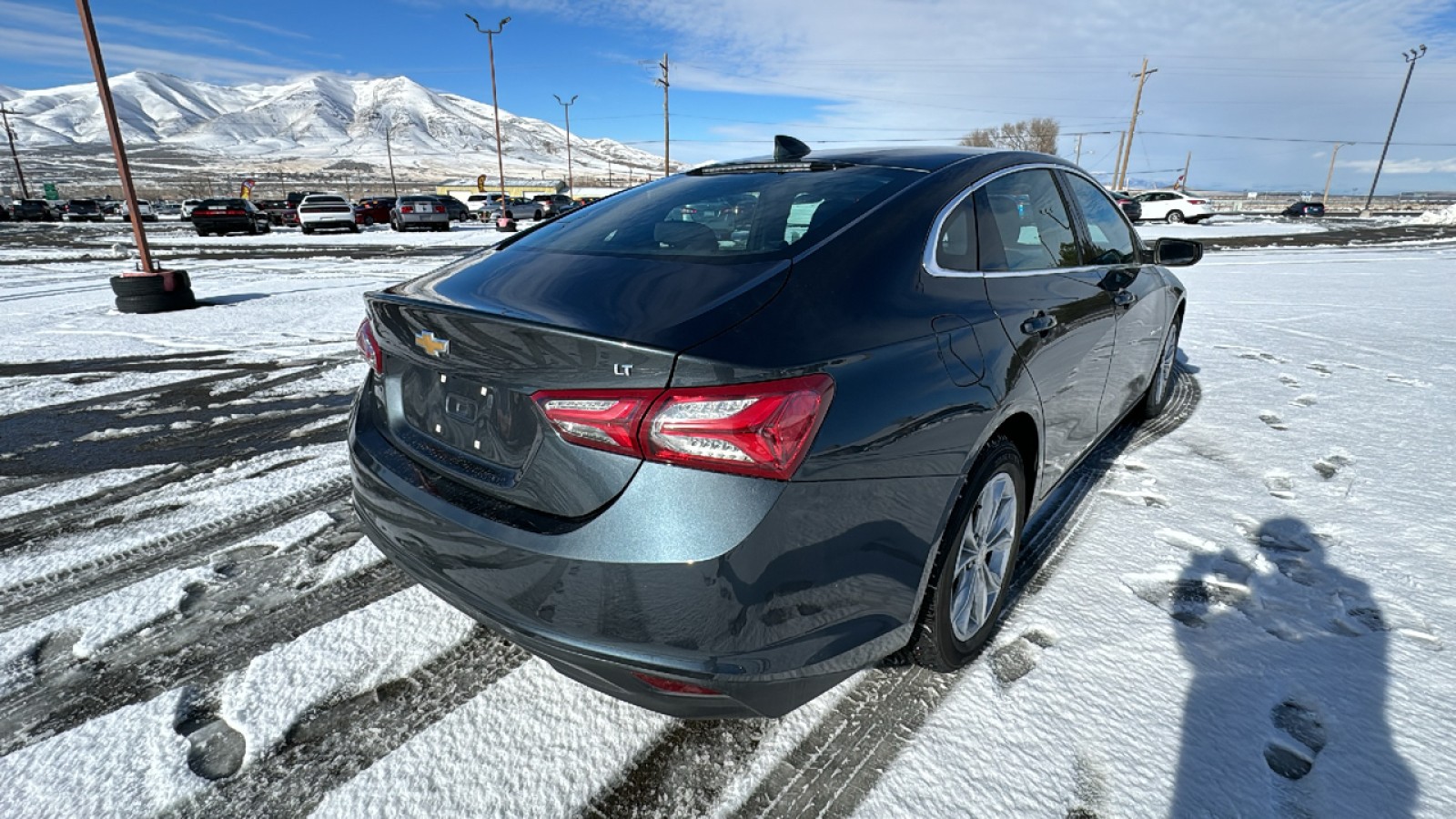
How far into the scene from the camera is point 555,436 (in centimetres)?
156

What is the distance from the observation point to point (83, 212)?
40.6 m

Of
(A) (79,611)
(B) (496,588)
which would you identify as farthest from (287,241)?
(B) (496,588)

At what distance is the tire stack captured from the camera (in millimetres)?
7843

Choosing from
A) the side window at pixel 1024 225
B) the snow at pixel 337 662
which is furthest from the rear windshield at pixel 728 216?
the snow at pixel 337 662

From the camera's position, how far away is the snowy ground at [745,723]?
172 cm

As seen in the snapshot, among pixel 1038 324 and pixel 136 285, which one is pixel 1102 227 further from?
pixel 136 285

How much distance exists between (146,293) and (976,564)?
9.52 metres

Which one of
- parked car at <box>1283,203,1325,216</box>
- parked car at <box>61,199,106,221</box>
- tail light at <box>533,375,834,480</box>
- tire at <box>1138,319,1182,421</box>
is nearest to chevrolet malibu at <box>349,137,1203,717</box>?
tail light at <box>533,375,834,480</box>

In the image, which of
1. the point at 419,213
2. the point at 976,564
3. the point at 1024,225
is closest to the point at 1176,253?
the point at 1024,225

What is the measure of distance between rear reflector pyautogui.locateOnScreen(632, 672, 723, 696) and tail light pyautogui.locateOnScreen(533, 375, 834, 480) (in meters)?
0.46

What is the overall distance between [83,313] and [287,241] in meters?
15.6

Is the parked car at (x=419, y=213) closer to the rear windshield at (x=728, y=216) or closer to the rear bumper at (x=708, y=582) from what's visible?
the rear windshield at (x=728, y=216)

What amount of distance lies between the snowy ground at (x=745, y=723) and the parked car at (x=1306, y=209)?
51.4m

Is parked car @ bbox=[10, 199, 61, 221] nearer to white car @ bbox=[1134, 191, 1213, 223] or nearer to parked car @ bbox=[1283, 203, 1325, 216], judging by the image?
white car @ bbox=[1134, 191, 1213, 223]
